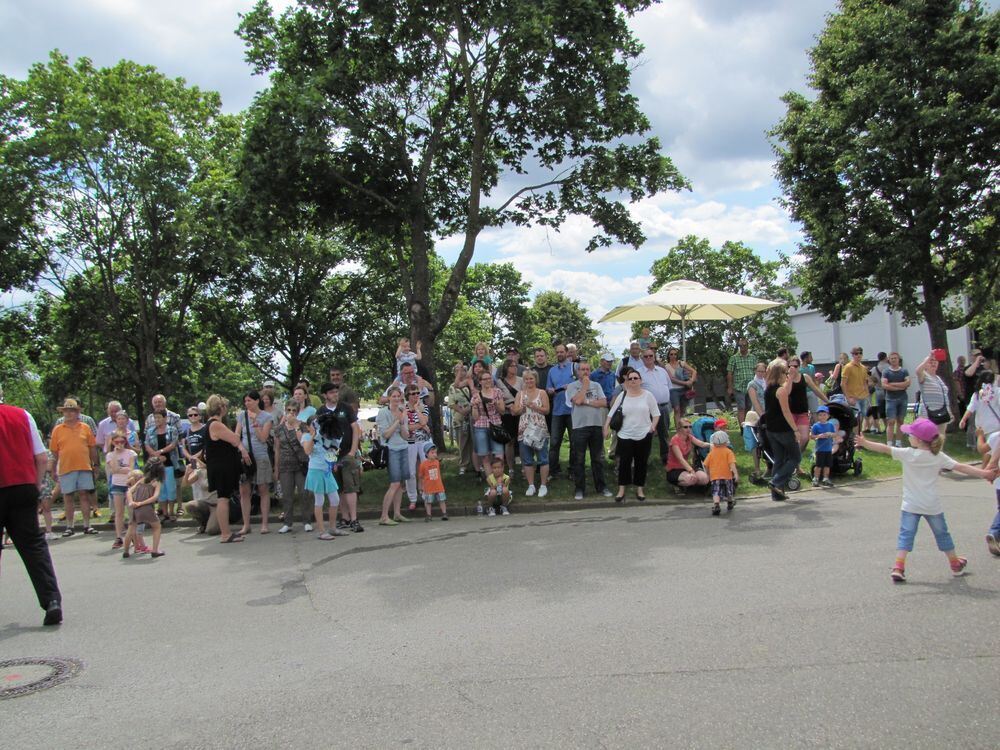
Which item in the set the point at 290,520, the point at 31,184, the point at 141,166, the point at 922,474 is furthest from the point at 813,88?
the point at 31,184

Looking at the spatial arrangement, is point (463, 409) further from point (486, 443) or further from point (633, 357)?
point (633, 357)

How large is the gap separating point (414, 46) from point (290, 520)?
961cm

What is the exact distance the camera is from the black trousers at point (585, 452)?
11.1 metres

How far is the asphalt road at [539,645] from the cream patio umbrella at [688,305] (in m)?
5.89

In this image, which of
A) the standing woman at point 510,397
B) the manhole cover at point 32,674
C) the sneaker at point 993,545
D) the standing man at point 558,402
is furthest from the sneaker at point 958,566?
the manhole cover at point 32,674

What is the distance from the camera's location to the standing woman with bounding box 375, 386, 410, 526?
413 inches

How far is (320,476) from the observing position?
→ 32.2 ft

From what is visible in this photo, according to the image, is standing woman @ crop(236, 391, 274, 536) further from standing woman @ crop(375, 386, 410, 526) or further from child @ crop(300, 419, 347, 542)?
standing woman @ crop(375, 386, 410, 526)

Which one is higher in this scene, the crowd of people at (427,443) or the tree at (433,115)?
the tree at (433,115)

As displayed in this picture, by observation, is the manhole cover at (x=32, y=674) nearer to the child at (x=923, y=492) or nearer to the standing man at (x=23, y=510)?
the standing man at (x=23, y=510)

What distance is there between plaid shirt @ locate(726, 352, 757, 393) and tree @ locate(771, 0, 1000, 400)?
16.8ft

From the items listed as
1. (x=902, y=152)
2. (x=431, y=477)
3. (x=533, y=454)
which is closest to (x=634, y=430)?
(x=533, y=454)

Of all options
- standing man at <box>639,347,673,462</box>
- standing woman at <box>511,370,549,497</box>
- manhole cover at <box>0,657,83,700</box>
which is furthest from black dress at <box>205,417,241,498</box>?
standing man at <box>639,347,673,462</box>

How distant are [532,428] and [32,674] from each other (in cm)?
758
